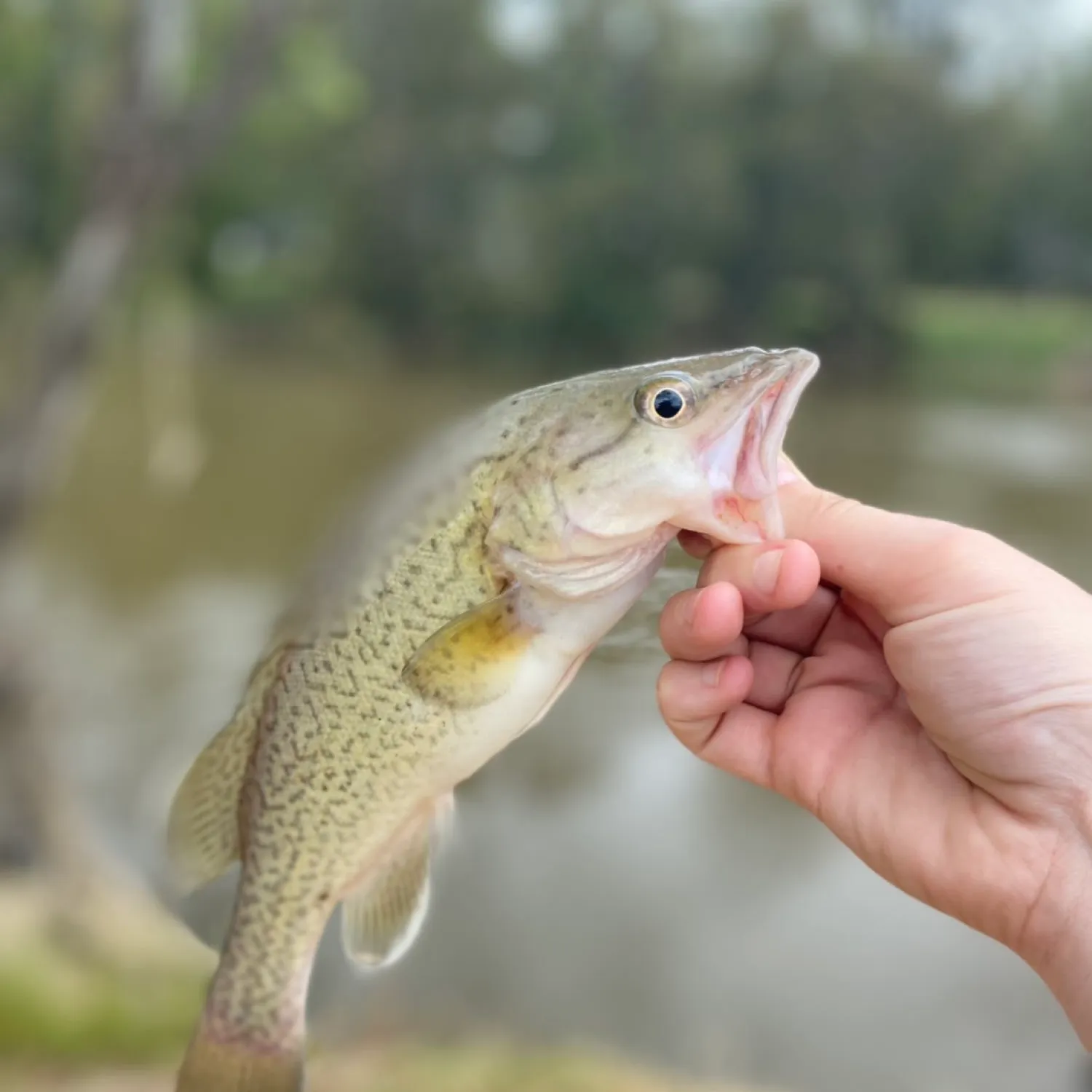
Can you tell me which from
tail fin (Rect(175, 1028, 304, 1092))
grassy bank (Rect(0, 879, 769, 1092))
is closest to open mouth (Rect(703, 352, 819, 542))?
tail fin (Rect(175, 1028, 304, 1092))

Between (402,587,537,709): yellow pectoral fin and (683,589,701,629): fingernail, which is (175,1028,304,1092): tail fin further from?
(683,589,701,629): fingernail

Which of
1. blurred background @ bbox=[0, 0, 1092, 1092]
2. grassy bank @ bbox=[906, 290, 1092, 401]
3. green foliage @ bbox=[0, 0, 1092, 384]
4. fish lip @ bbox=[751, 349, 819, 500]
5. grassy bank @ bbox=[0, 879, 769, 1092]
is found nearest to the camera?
fish lip @ bbox=[751, 349, 819, 500]

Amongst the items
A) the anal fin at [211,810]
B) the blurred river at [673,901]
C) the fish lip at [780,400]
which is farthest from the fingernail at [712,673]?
the blurred river at [673,901]

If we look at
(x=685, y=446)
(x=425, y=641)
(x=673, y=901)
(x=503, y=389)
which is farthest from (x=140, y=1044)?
(x=503, y=389)

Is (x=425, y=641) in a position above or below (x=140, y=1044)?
above

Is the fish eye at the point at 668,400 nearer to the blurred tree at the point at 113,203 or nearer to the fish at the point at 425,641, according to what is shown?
the fish at the point at 425,641

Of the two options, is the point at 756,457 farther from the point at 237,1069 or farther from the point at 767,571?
the point at 237,1069

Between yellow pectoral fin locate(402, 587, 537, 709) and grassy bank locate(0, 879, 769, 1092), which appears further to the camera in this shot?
grassy bank locate(0, 879, 769, 1092)
